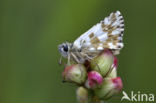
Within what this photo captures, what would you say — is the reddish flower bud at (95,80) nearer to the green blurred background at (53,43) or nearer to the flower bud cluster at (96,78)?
the flower bud cluster at (96,78)

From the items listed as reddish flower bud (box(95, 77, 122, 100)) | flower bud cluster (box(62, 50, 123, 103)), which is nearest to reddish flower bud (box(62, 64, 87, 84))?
flower bud cluster (box(62, 50, 123, 103))

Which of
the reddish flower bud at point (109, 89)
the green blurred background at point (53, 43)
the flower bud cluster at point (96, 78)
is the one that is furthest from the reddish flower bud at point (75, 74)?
the green blurred background at point (53, 43)

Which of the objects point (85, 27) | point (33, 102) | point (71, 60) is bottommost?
point (33, 102)

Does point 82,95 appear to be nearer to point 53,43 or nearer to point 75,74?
point 75,74

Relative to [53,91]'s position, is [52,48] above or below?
above

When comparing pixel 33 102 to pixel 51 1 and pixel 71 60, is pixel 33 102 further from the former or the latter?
pixel 71 60

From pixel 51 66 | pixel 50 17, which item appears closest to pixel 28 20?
pixel 50 17
